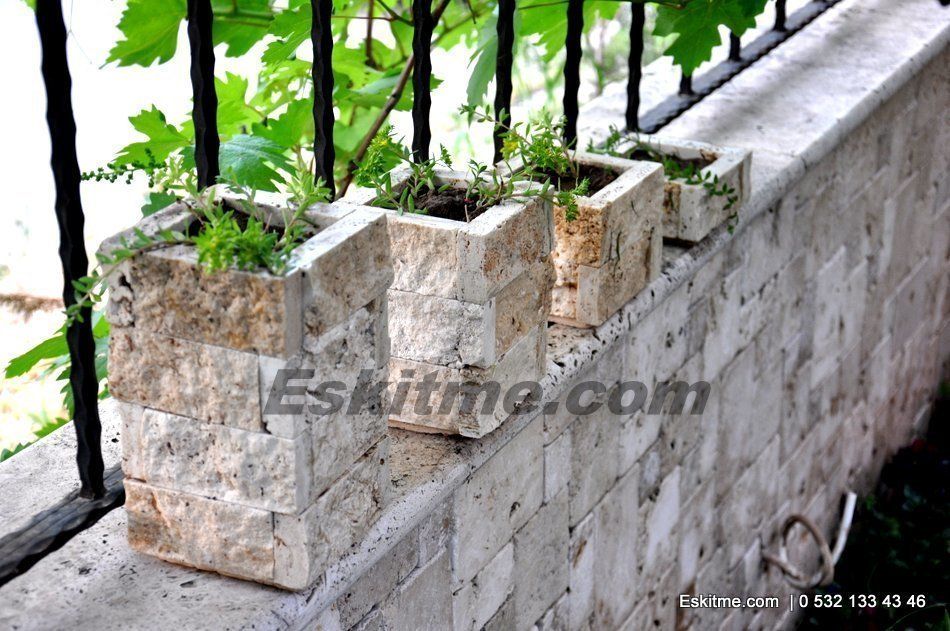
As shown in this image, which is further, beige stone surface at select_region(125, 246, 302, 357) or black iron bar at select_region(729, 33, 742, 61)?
black iron bar at select_region(729, 33, 742, 61)

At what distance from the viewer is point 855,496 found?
386 centimetres

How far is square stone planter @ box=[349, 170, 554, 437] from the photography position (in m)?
1.61

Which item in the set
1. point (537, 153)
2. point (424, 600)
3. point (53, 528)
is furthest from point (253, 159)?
point (424, 600)

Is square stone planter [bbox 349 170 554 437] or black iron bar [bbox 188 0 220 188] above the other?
black iron bar [bbox 188 0 220 188]

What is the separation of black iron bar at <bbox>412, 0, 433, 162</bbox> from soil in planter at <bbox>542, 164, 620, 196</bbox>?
278mm

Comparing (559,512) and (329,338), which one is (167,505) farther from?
(559,512)

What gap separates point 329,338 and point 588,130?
5.05ft

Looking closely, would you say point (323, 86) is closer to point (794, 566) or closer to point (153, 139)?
point (153, 139)

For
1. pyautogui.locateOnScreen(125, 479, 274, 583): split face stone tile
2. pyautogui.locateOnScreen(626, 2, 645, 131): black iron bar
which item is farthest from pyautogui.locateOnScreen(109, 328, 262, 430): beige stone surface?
pyautogui.locateOnScreen(626, 2, 645, 131): black iron bar

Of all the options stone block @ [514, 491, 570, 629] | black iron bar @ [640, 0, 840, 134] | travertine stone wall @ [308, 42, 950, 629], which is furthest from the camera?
black iron bar @ [640, 0, 840, 134]

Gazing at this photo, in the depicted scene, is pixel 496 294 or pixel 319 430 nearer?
pixel 319 430

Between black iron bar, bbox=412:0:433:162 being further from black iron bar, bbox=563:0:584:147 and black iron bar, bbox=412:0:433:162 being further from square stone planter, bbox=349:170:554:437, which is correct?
black iron bar, bbox=563:0:584:147

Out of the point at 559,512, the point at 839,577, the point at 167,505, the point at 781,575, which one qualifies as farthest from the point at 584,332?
the point at 839,577

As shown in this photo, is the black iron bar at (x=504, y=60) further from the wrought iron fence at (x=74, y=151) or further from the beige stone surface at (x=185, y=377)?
the beige stone surface at (x=185, y=377)
